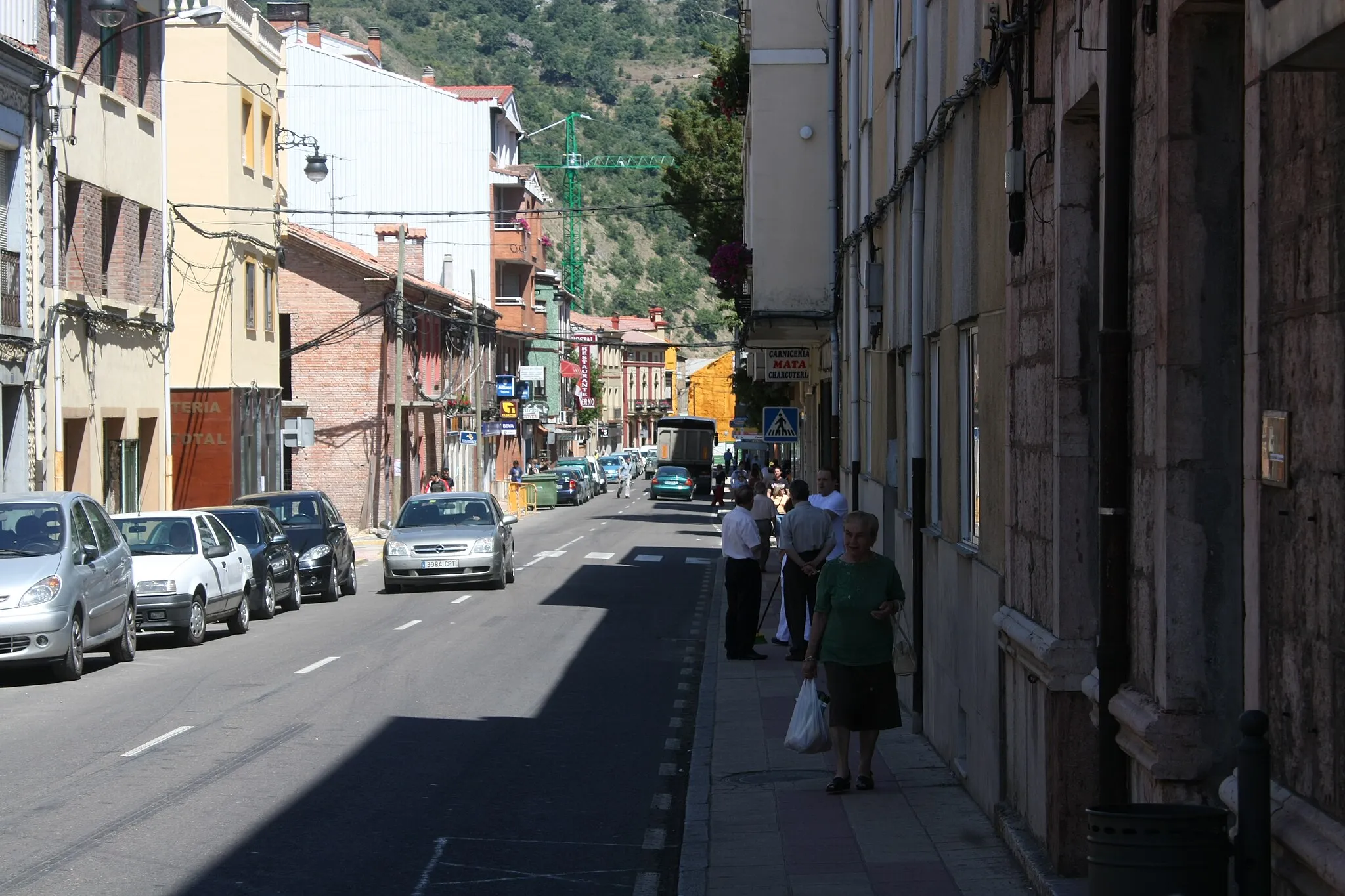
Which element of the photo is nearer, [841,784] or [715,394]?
[841,784]

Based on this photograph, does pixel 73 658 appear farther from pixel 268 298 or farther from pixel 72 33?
pixel 268 298

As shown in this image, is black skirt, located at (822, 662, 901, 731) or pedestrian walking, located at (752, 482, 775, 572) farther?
pedestrian walking, located at (752, 482, 775, 572)

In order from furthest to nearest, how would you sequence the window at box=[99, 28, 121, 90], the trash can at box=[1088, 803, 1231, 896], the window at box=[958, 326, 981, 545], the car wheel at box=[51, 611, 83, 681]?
the window at box=[99, 28, 121, 90] < the car wheel at box=[51, 611, 83, 681] < the window at box=[958, 326, 981, 545] < the trash can at box=[1088, 803, 1231, 896]

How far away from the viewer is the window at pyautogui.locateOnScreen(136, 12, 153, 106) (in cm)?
2938

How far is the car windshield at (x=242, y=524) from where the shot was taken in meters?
22.7

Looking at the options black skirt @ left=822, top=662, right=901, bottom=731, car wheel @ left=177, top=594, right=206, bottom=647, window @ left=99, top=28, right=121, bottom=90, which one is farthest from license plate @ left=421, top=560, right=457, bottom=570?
black skirt @ left=822, top=662, right=901, bottom=731

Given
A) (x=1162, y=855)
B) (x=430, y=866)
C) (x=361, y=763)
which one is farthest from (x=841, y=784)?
(x=1162, y=855)

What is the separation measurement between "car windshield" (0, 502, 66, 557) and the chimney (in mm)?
39595

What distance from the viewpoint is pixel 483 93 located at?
70250 millimetres

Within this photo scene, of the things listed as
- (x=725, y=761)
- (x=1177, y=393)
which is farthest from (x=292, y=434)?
(x=1177, y=393)

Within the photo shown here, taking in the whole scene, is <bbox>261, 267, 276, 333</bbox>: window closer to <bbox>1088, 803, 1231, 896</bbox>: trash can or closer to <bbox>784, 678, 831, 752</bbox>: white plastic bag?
<bbox>784, 678, 831, 752</bbox>: white plastic bag

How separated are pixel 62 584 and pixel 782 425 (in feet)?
56.9

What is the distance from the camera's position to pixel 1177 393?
5.49 metres

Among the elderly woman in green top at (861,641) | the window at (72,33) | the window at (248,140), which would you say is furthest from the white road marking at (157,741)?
the window at (248,140)
